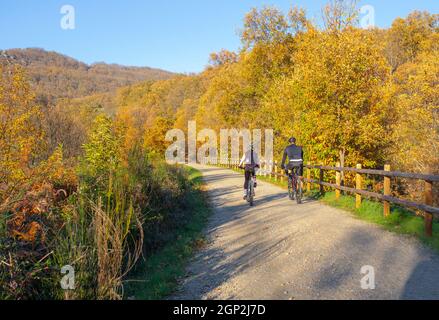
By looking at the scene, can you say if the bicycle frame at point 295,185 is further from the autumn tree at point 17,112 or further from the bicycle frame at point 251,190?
the autumn tree at point 17,112

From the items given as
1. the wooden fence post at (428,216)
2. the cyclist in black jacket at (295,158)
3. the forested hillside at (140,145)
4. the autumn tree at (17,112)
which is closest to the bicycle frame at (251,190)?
the cyclist in black jacket at (295,158)

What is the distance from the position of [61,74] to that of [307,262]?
76924 mm

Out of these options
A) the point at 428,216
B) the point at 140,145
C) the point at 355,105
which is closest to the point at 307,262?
the point at 428,216

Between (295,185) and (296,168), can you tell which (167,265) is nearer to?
(295,185)

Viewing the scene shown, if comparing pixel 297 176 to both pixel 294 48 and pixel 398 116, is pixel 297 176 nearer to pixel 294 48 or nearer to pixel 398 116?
pixel 398 116

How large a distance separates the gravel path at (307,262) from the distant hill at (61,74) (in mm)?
11482

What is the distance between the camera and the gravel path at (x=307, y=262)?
4.93m

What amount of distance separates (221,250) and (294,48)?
29988 mm

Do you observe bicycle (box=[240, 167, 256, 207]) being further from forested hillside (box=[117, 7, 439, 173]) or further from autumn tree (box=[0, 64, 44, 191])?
autumn tree (box=[0, 64, 44, 191])

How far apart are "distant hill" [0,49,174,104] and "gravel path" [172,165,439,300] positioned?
11.5 meters

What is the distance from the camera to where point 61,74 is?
73.6m

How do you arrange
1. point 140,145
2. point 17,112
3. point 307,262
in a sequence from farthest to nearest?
point 17,112
point 140,145
point 307,262

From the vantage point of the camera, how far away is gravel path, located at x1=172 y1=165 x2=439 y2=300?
493cm
